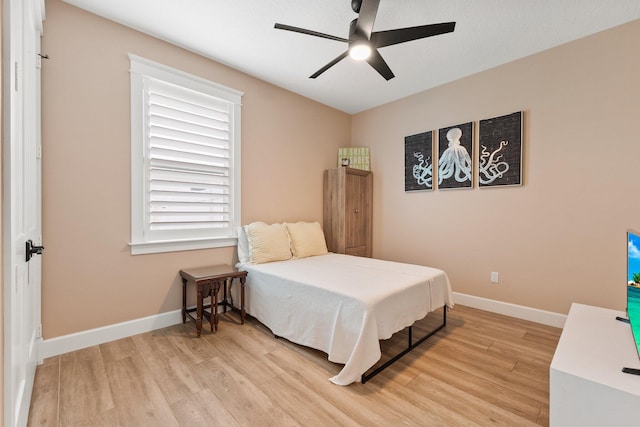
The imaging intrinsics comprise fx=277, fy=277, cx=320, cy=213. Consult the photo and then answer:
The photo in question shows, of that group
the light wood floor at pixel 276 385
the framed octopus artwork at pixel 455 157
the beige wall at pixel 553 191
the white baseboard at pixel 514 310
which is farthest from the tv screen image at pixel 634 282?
the framed octopus artwork at pixel 455 157

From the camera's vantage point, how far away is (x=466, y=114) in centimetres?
334

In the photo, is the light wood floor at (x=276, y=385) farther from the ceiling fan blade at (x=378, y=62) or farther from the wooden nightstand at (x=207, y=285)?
the ceiling fan blade at (x=378, y=62)

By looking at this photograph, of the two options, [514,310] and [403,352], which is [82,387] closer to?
[403,352]

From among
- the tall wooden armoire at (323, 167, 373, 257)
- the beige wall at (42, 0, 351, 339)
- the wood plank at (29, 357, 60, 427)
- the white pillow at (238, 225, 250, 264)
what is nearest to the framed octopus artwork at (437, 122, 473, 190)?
the tall wooden armoire at (323, 167, 373, 257)

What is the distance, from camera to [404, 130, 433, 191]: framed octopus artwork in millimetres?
3648

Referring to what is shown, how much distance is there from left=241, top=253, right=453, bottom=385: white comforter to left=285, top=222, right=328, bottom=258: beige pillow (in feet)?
1.12

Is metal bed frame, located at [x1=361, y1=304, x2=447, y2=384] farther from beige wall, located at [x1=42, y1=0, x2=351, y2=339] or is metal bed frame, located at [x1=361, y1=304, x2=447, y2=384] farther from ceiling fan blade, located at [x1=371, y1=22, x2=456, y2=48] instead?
ceiling fan blade, located at [x1=371, y1=22, x2=456, y2=48]

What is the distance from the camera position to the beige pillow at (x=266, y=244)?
9.94ft

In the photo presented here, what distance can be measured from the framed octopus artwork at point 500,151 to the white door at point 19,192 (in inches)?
147

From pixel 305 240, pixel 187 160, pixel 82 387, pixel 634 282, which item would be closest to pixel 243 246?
pixel 305 240

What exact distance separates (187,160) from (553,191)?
146 inches

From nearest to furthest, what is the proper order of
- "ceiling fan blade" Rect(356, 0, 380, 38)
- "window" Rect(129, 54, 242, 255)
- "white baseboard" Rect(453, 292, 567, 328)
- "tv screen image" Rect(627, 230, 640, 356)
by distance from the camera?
1. "tv screen image" Rect(627, 230, 640, 356)
2. "ceiling fan blade" Rect(356, 0, 380, 38)
3. "window" Rect(129, 54, 242, 255)
4. "white baseboard" Rect(453, 292, 567, 328)

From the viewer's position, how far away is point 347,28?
2.48 meters

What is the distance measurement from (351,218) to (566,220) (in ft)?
7.71
